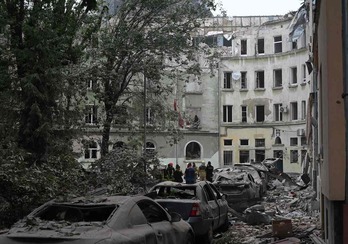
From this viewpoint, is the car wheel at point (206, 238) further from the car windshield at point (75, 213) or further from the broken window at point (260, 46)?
the broken window at point (260, 46)

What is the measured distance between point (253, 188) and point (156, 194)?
8.98 meters

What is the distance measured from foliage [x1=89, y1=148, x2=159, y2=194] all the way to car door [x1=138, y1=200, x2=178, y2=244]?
5914 mm

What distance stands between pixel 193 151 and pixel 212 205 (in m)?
38.7

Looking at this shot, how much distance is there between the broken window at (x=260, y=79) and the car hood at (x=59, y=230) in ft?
158

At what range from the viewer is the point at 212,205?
42.8 ft

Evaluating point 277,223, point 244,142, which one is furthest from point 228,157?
point 277,223

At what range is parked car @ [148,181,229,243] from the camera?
11625 mm

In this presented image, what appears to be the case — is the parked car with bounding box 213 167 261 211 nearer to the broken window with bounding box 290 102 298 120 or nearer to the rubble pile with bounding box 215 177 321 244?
the rubble pile with bounding box 215 177 321 244

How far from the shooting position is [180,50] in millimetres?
23922

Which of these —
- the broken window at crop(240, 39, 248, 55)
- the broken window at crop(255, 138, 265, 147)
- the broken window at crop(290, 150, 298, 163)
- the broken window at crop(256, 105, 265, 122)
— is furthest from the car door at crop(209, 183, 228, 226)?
the broken window at crop(240, 39, 248, 55)

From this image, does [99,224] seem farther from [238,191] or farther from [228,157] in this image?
[228,157]

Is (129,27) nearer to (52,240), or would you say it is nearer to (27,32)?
(27,32)

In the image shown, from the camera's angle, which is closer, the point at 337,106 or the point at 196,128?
the point at 337,106

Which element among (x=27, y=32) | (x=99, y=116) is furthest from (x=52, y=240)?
(x=99, y=116)
